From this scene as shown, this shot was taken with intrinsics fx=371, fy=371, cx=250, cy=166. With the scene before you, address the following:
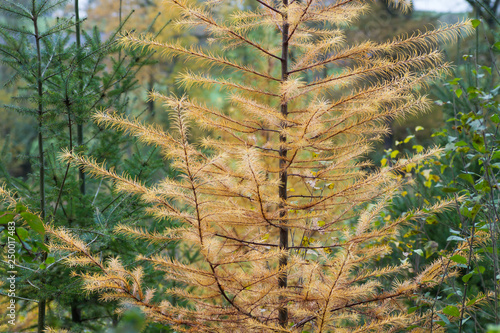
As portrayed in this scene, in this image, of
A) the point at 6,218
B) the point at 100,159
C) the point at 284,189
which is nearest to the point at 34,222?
the point at 6,218

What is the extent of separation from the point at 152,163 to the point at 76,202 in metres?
0.87

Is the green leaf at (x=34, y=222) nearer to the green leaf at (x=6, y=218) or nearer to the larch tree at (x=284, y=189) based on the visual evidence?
the green leaf at (x=6, y=218)

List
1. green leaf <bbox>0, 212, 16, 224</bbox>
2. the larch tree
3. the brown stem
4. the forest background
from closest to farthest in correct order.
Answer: green leaf <bbox>0, 212, 16, 224</bbox> → the larch tree → the forest background → the brown stem

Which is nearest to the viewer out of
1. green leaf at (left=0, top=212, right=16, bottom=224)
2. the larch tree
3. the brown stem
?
green leaf at (left=0, top=212, right=16, bottom=224)

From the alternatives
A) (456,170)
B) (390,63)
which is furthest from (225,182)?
(456,170)

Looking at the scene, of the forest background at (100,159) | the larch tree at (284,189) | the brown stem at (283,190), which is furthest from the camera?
the brown stem at (283,190)

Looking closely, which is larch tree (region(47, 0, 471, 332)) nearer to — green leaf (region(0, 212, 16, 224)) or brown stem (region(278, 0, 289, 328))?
brown stem (region(278, 0, 289, 328))

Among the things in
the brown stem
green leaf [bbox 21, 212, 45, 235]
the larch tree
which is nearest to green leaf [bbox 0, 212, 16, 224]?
green leaf [bbox 21, 212, 45, 235]

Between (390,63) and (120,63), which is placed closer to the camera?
(390,63)

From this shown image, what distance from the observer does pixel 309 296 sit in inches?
96.9

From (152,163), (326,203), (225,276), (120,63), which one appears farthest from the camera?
(152,163)

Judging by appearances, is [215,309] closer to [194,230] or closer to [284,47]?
[194,230]

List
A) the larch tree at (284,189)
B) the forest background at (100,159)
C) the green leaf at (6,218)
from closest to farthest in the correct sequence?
the green leaf at (6,218), the larch tree at (284,189), the forest background at (100,159)

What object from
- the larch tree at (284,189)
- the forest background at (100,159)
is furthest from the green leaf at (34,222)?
the larch tree at (284,189)
